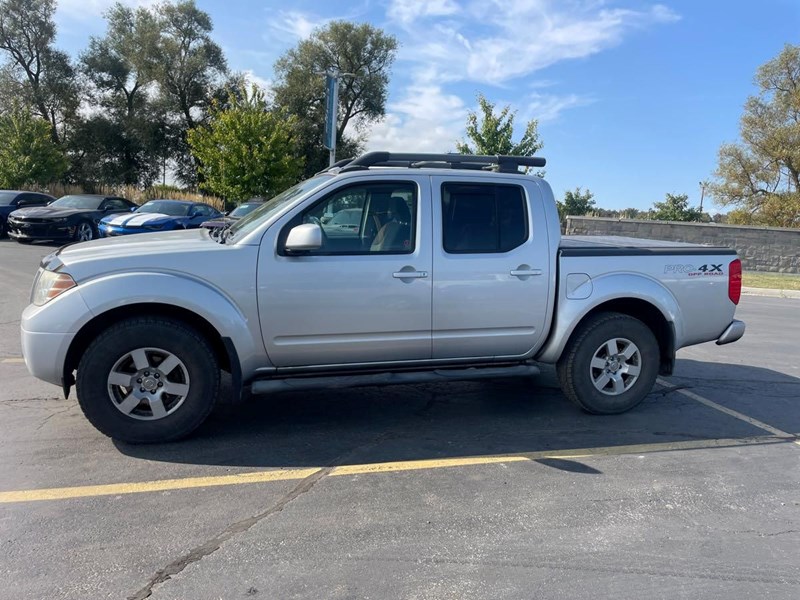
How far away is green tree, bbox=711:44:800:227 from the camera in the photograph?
2630 cm

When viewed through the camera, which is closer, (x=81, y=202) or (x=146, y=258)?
(x=146, y=258)

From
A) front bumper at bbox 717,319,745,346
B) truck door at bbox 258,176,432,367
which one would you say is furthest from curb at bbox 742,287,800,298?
truck door at bbox 258,176,432,367

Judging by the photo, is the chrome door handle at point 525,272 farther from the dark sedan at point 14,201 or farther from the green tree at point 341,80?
the green tree at point 341,80

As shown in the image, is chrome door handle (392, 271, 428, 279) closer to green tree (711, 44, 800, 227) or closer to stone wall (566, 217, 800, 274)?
stone wall (566, 217, 800, 274)

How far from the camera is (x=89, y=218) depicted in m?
16.6

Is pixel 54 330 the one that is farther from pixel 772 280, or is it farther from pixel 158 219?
pixel 772 280

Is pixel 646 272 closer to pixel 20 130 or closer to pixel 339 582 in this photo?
pixel 339 582

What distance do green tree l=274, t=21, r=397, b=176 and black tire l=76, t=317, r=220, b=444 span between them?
3650 cm

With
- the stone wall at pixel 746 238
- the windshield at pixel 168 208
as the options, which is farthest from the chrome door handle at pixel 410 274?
the stone wall at pixel 746 238

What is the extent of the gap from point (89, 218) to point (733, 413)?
1647cm

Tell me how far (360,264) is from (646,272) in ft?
7.79

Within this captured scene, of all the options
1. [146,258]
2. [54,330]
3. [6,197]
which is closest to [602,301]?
[146,258]

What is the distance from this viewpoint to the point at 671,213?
37281 mm

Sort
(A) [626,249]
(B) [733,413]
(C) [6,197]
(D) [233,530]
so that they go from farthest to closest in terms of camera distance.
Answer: (C) [6,197] < (B) [733,413] < (A) [626,249] < (D) [233,530]
